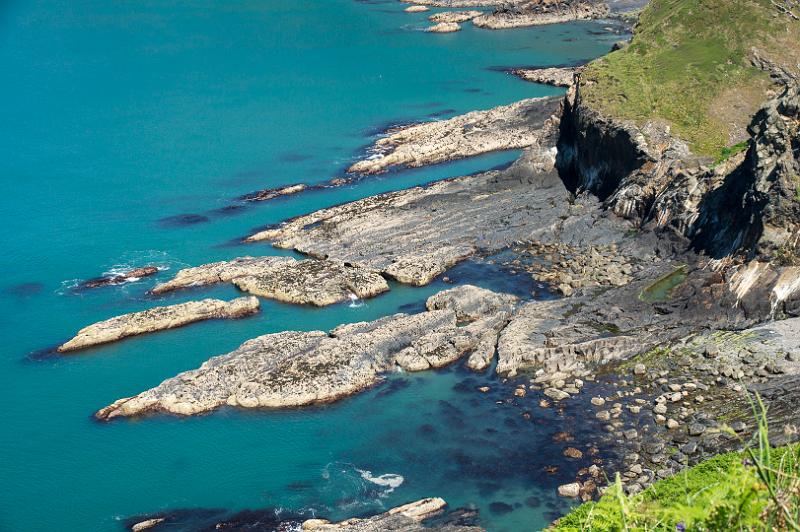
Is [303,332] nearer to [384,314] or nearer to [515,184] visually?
[384,314]

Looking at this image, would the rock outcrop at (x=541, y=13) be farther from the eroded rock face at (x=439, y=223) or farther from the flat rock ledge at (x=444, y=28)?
the eroded rock face at (x=439, y=223)

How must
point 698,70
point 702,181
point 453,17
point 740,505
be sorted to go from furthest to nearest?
point 453,17
point 698,70
point 702,181
point 740,505

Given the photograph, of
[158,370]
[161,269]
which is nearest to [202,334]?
[158,370]

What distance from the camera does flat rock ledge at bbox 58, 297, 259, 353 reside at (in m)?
60.1

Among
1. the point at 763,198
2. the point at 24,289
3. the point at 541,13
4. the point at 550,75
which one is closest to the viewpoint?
the point at 763,198

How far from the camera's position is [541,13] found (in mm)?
162000

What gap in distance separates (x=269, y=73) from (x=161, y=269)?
6977cm

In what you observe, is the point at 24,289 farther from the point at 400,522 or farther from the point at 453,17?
the point at 453,17

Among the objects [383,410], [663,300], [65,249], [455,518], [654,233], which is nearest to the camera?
[455,518]

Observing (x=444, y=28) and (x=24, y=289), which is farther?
(x=444, y=28)

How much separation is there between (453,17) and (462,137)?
268 feet

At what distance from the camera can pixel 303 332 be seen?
57375 millimetres

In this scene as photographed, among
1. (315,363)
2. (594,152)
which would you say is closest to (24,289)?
(315,363)

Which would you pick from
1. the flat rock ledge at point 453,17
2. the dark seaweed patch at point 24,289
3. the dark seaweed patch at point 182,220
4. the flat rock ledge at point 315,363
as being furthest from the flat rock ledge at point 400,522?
the flat rock ledge at point 453,17
